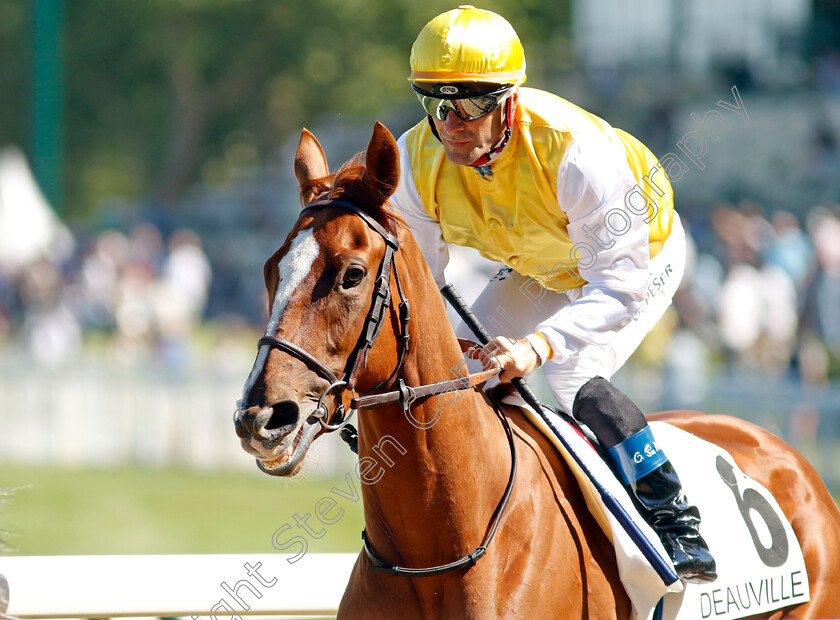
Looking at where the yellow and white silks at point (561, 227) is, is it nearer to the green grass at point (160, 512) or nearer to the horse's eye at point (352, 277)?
the horse's eye at point (352, 277)

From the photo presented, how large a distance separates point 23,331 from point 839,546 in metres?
14.6

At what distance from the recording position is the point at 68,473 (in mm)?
10625

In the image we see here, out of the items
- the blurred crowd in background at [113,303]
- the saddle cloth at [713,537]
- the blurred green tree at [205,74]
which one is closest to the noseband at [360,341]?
the saddle cloth at [713,537]

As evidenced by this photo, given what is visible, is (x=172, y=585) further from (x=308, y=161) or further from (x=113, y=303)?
(x=113, y=303)

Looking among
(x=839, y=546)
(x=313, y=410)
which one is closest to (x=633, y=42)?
(x=839, y=546)

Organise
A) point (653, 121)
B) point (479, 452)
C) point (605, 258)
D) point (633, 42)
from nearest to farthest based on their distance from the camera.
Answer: point (479, 452), point (605, 258), point (653, 121), point (633, 42)

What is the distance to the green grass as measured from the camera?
802 centimetres

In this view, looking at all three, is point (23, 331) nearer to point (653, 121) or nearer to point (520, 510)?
point (653, 121)

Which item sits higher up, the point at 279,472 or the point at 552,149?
the point at 552,149

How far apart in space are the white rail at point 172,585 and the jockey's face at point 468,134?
1.55 metres

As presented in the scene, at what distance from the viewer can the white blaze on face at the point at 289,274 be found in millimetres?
2482

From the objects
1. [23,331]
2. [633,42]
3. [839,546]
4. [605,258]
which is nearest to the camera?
[605,258]

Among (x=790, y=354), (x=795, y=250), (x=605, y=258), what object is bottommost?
(x=605, y=258)

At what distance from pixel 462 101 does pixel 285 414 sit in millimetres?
1137
